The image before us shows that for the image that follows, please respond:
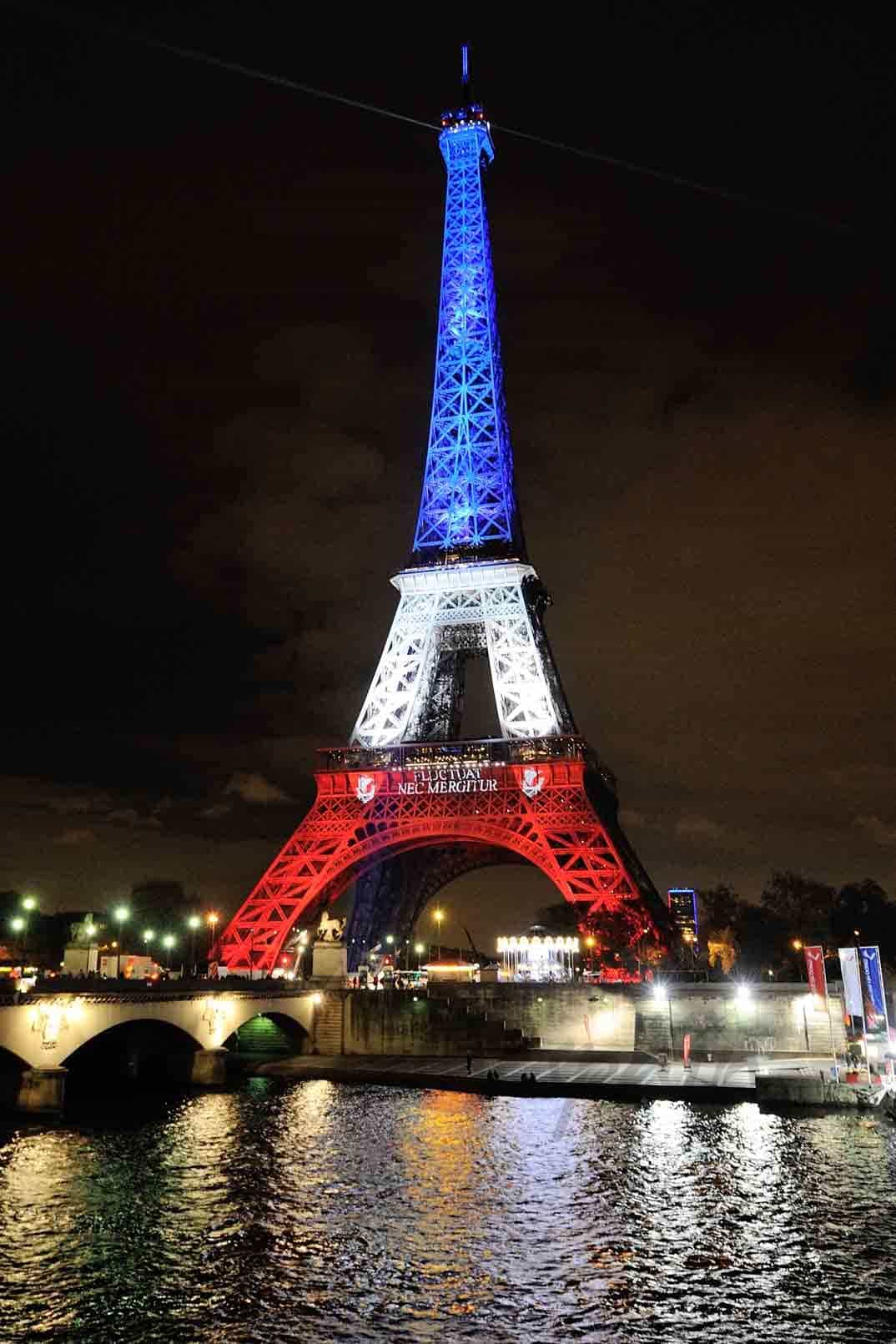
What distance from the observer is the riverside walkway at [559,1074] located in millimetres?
49031

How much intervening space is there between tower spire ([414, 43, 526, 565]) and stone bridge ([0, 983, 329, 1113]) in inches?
1542

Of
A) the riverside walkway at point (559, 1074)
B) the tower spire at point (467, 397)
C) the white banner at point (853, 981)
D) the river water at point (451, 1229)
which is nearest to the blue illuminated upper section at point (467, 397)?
the tower spire at point (467, 397)

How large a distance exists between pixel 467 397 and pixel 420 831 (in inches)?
1554

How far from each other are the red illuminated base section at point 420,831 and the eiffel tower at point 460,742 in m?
0.12

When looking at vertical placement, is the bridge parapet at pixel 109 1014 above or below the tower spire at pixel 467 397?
below

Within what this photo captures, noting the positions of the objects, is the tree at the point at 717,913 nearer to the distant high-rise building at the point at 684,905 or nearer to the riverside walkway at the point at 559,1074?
the distant high-rise building at the point at 684,905

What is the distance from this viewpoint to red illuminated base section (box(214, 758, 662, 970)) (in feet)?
224

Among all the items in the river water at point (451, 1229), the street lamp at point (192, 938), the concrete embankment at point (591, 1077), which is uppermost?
the street lamp at point (192, 938)

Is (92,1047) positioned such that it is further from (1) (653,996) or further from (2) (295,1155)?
(1) (653,996)

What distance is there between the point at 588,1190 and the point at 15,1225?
15383 millimetres

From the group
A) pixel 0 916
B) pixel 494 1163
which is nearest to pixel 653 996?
pixel 494 1163

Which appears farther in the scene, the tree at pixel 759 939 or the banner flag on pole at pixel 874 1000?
the tree at pixel 759 939

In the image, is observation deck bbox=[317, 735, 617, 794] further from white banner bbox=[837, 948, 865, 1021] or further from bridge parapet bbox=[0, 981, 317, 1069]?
white banner bbox=[837, 948, 865, 1021]

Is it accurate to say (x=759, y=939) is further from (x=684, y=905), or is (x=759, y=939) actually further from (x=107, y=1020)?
(x=107, y=1020)
